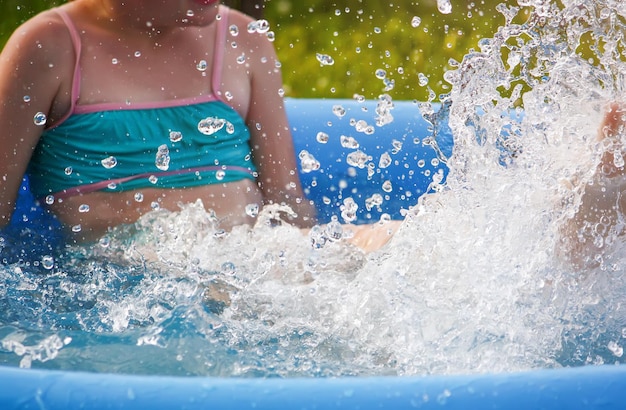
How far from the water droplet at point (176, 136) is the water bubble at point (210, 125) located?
0.16 ft

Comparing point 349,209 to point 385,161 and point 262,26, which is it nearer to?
point 385,161

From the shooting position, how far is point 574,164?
1592 mm

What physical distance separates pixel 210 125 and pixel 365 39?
10.4 feet

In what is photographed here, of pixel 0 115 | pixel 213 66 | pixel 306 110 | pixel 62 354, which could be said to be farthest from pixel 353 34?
pixel 62 354

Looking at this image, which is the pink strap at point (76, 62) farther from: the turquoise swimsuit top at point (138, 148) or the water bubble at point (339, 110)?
the water bubble at point (339, 110)

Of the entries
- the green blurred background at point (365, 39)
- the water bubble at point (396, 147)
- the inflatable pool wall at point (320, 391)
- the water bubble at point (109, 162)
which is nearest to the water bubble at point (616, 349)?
the inflatable pool wall at point (320, 391)

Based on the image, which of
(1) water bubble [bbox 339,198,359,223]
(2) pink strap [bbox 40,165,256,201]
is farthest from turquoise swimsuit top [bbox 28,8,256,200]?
(1) water bubble [bbox 339,198,359,223]

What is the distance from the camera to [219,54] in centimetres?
218

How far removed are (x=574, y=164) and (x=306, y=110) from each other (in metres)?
1.33

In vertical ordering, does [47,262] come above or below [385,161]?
below

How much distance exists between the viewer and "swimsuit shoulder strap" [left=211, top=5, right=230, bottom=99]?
2154 millimetres

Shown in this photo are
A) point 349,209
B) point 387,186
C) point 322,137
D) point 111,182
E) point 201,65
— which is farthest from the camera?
point 387,186

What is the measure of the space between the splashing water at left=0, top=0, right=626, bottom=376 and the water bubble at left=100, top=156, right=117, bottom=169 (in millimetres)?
160

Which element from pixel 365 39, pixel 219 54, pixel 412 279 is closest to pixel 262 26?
pixel 219 54
